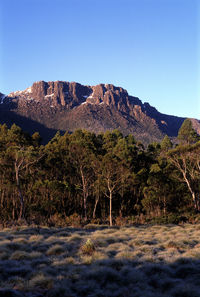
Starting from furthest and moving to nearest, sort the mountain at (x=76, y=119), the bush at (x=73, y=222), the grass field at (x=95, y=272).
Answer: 1. the mountain at (x=76, y=119)
2. the bush at (x=73, y=222)
3. the grass field at (x=95, y=272)

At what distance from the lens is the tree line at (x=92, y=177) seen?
29.8 m

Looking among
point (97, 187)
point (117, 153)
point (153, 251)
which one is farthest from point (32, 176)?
point (153, 251)

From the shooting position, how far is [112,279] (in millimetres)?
7191

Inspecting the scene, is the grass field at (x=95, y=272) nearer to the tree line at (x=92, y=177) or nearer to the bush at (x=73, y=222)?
the bush at (x=73, y=222)

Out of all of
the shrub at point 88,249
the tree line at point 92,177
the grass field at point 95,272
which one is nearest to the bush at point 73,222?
the tree line at point 92,177

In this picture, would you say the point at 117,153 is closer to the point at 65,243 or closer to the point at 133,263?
the point at 65,243

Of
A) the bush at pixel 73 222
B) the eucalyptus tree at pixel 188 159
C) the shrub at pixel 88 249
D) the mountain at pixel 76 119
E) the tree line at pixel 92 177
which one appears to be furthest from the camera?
the mountain at pixel 76 119

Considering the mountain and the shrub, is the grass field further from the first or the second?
the mountain

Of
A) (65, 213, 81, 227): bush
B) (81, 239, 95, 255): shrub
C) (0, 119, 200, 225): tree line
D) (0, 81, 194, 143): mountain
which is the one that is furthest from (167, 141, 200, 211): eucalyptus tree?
(0, 81, 194, 143): mountain

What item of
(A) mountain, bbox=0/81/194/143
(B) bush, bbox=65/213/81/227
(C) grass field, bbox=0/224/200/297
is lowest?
(B) bush, bbox=65/213/81/227

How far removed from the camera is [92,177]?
33031 millimetres

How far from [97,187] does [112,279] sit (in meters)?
24.9

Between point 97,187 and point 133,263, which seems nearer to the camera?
point 133,263

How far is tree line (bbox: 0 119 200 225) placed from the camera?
2981 cm
